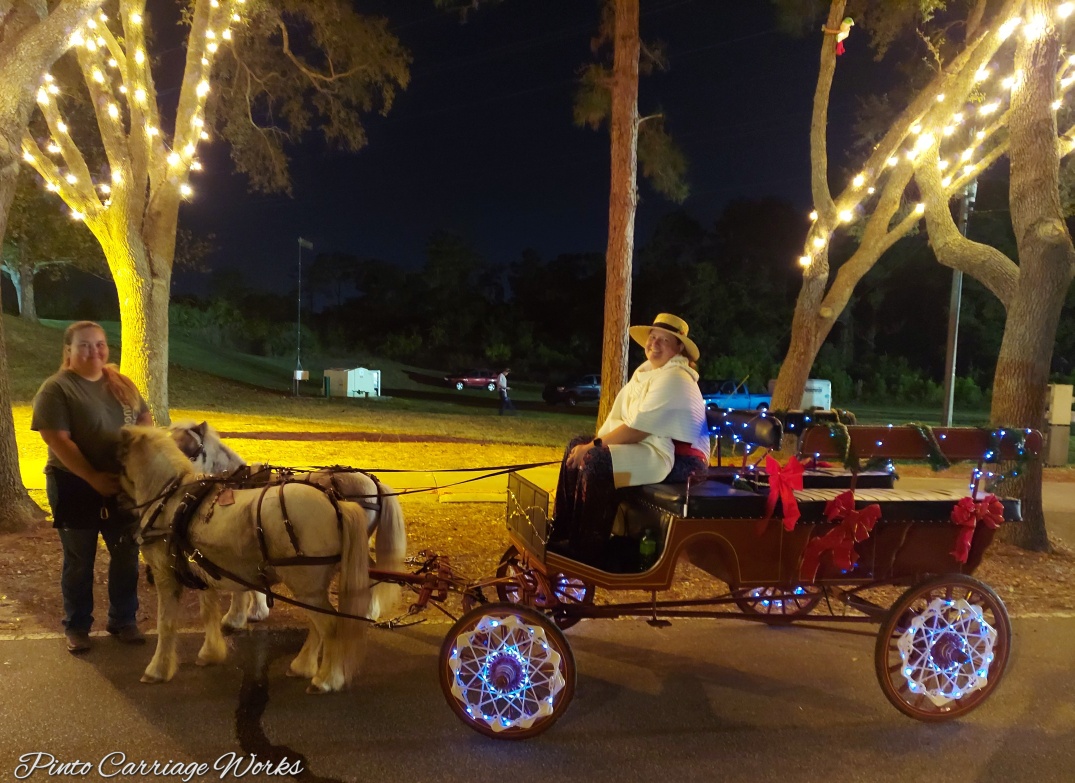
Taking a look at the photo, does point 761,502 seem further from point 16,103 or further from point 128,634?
point 16,103

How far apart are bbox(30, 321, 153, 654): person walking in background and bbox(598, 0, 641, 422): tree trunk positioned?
6802mm

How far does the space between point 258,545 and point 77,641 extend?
154 cm

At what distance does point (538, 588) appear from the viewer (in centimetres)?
427

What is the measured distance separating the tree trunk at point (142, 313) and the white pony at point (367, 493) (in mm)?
6200

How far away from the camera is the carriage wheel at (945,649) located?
3.98 m

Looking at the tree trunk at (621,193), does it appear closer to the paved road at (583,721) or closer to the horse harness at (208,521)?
the paved road at (583,721)

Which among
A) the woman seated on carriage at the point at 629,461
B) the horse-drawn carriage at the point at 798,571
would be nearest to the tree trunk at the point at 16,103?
the horse-drawn carriage at the point at 798,571

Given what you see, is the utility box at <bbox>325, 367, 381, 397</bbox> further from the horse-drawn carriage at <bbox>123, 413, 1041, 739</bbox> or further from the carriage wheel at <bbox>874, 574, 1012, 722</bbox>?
the carriage wheel at <bbox>874, 574, 1012, 722</bbox>

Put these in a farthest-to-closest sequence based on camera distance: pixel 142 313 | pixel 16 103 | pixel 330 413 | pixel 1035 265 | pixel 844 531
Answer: pixel 330 413
pixel 142 313
pixel 1035 265
pixel 16 103
pixel 844 531

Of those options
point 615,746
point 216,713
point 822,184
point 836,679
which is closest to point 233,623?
point 216,713

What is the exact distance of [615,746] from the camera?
3611 millimetres

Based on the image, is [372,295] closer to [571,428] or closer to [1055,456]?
[571,428]

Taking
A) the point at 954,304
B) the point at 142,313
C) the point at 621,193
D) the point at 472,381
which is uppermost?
the point at 621,193

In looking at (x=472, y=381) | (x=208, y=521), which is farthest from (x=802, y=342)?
(x=472, y=381)
